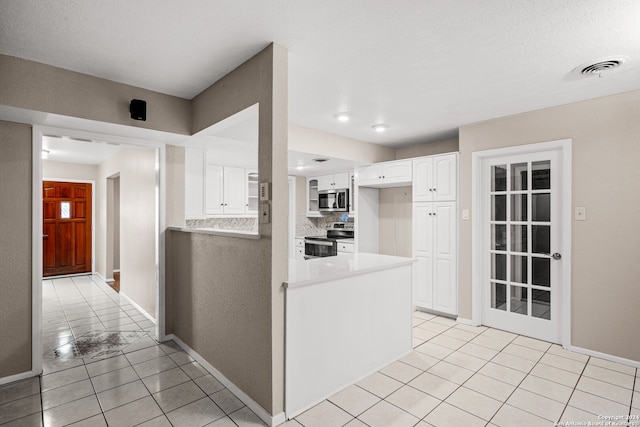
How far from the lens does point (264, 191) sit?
2.12 m

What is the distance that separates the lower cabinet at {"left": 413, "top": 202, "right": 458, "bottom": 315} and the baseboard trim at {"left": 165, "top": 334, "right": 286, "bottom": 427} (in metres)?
2.68

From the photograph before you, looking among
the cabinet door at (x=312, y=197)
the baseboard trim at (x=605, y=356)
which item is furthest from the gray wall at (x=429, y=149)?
the baseboard trim at (x=605, y=356)

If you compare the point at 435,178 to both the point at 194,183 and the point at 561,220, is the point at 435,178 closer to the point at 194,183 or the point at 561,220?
the point at 561,220

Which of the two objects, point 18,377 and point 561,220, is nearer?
point 18,377

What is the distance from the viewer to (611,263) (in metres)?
2.92

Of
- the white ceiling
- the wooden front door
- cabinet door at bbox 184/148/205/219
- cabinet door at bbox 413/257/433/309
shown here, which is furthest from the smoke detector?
the wooden front door

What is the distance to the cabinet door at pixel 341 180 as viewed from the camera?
574 cm

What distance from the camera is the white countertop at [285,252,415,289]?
2229mm

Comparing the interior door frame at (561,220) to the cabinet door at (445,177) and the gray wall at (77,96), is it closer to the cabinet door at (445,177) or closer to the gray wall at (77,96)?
the cabinet door at (445,177)

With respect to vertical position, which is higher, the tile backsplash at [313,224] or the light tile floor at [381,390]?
the tile backsplash at [313,224]

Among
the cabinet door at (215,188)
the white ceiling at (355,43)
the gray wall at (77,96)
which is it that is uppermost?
the white ceiling at (355,43)

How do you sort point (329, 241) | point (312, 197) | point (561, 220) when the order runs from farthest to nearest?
point (312, 197) → point (329, 241) → point (561, 220)

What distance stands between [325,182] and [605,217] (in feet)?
13.3

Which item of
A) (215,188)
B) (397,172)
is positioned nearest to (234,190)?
(215,188)
